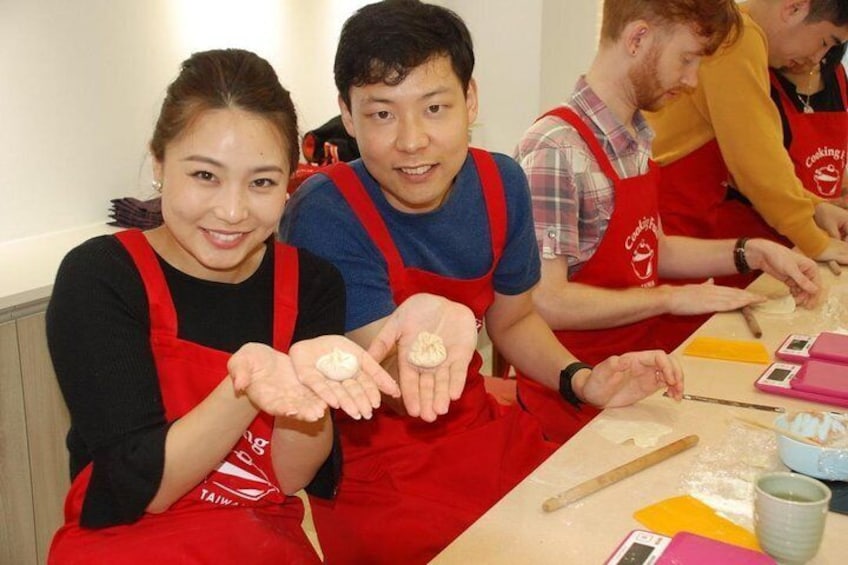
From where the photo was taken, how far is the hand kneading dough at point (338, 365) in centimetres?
105

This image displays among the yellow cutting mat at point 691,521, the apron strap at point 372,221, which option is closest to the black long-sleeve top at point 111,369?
the apron strap at point 372,221

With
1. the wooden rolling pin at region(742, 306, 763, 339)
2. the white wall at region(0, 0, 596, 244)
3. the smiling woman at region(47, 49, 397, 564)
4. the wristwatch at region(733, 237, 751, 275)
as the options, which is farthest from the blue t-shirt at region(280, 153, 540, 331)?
the white wall at region(0, 0, 596, 244)

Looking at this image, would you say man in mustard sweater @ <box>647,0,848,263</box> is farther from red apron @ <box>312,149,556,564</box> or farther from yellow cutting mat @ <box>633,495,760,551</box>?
yellow cutting mat @ <box>633,495,760,551</box>

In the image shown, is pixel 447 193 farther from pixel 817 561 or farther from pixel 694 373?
pixel 817 561

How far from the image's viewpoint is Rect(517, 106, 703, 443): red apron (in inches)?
75.9

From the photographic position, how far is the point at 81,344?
1.19 meters

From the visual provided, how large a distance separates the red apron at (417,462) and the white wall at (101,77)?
1.34 metres

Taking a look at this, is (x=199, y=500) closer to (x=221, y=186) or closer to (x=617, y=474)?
(x=221, y=186)

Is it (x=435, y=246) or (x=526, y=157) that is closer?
(x=435, y=246)

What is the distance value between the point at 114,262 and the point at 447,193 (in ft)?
2.12

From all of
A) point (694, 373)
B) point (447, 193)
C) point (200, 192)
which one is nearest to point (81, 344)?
point (200, 192)

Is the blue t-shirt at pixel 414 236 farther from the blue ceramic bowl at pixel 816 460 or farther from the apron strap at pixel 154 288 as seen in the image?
the blue ceramic bowl at pixel 816 460

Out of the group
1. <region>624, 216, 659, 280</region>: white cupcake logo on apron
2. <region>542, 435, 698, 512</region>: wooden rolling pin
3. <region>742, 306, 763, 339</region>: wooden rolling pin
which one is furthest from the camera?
<region>624, 216, 659, 280</region>: white cupcake logo on apron

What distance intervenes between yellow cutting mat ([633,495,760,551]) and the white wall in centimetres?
197
